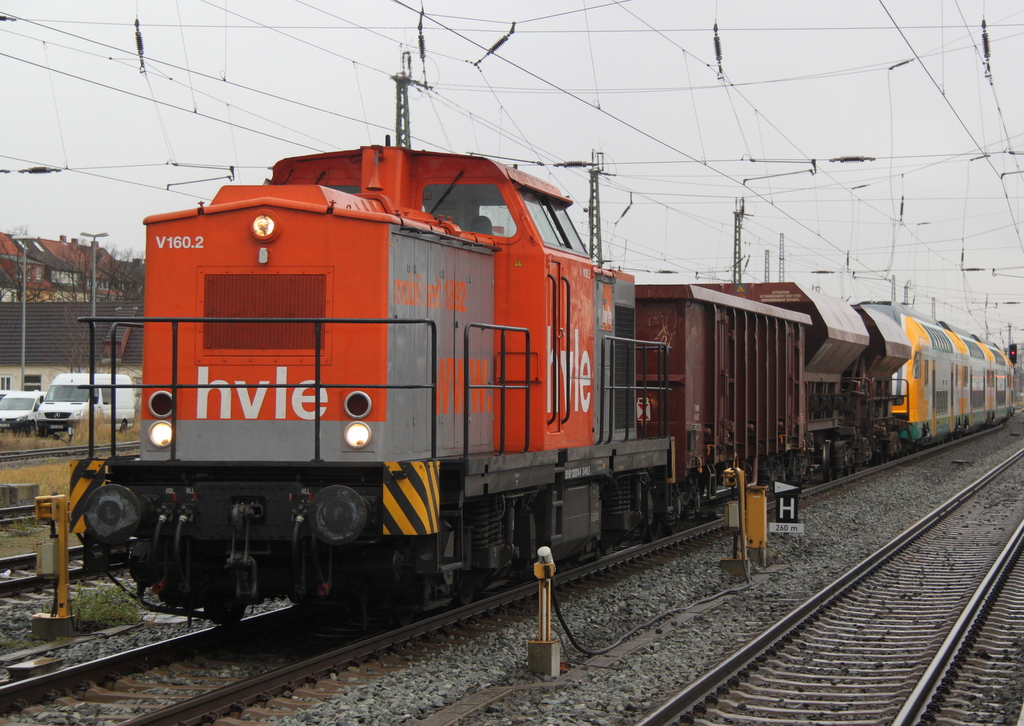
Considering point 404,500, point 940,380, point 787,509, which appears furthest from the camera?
point 940,380

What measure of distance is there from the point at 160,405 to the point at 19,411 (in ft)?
92.0

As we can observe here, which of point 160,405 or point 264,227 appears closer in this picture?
point 264,227

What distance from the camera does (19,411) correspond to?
31.9m

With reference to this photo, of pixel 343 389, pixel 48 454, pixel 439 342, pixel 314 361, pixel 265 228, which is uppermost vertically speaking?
pixel 265 228

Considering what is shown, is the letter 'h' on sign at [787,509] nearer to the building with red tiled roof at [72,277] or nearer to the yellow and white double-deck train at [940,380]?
the yellow and white double-deck train at [940,380]

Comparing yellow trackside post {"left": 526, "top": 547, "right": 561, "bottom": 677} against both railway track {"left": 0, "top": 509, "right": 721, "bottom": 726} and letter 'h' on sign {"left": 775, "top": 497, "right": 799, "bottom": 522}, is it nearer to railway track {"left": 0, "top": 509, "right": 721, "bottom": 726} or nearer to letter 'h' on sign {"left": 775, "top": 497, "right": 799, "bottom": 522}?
railway track {"left": 0, "top": 509, "right": 721, "bottom": 726}

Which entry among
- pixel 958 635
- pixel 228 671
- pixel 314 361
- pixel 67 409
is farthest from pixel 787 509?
pixel 67 409

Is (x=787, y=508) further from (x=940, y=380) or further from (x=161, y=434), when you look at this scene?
(x=940, y=380)

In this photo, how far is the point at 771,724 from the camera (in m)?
5.80

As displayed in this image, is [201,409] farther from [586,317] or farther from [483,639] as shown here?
[586,317]

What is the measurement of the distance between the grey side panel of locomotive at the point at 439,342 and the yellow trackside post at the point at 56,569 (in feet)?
8.80

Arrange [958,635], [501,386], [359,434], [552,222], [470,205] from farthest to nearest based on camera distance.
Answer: [552,222] → [470,205] → [958,635] → [501,386] → [359,434]

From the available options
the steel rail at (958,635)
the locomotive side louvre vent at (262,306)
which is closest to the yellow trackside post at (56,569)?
the locomotive side louvre vent at (262,306)

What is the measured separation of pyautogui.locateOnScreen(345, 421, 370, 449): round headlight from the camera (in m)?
6.69
